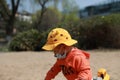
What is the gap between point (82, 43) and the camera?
15.8 m

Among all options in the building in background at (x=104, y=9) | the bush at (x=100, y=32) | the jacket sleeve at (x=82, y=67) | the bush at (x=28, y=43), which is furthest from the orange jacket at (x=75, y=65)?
the building in background at (x=104, y=9)

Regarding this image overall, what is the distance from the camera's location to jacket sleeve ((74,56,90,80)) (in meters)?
3.65

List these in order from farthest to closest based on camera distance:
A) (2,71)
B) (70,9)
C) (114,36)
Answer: (70,9) < (114,36) < (2,71)

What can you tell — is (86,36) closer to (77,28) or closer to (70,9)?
(77,28)

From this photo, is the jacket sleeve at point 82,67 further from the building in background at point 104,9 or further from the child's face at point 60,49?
the building in background at point 104,9

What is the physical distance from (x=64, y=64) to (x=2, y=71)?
5.75 m

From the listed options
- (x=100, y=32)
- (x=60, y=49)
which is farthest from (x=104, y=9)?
(x=60, y=49)

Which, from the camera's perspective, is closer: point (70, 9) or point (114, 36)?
point (114, 36)

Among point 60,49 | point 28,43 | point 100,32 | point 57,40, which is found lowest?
point 28,43

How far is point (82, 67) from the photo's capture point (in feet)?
12.3

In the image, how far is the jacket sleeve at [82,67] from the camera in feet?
12.0

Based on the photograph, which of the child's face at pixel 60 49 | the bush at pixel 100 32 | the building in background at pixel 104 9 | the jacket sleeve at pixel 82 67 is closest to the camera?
the jacket sleeve at pixel 82 67

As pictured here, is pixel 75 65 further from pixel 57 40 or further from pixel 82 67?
pixel 57 40

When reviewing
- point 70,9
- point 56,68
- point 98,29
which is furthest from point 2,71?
point 70,9
